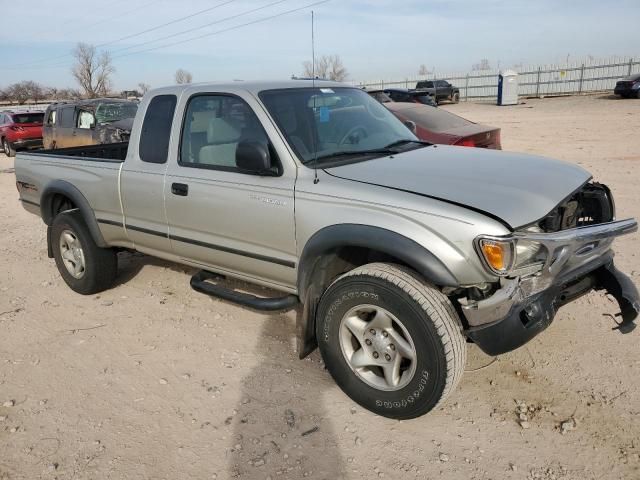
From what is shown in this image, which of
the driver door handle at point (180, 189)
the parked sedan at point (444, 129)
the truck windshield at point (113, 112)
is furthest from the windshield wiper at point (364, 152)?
the truck windshield at point (113, 112)

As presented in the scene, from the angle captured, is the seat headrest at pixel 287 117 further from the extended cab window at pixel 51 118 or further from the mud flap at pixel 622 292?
the extended cab window at pixel 51 118

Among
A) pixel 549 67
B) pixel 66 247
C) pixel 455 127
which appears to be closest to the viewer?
pixel 66 247

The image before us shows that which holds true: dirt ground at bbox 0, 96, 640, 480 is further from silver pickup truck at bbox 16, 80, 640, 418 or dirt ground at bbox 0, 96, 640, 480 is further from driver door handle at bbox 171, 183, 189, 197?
driver door handle at bbox 171, 183, 189, 197

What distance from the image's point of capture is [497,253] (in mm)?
2629

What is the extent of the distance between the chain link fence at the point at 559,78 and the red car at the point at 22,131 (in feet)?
101

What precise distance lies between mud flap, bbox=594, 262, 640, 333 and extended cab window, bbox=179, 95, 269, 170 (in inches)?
91.0

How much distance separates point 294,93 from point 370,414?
2.24 m

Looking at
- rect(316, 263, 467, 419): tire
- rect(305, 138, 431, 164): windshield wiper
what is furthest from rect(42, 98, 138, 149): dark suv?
rect(316, 263, 467, 419): tire

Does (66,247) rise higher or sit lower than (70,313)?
higher

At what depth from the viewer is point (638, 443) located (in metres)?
2.81

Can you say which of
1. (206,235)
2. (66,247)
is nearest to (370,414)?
(206,235)

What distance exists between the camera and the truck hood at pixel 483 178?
279 centimetres

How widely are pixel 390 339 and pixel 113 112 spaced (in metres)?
11.7

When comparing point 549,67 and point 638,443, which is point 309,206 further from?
point 549,67
